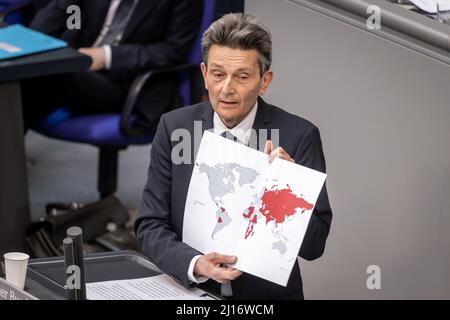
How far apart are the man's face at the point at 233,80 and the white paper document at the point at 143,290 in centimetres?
34

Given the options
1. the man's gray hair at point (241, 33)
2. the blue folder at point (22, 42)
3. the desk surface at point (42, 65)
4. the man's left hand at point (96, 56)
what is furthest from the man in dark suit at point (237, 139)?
the man's left hand at point (96, 56)

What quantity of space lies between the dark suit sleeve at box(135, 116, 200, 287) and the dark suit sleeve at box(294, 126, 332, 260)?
0.82 feet

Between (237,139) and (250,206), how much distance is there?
182mm

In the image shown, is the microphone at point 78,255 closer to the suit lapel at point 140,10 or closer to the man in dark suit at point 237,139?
the man in dark suit at point 237,139

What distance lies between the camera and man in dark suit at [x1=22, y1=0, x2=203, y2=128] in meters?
3.91

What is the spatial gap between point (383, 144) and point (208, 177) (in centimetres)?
53

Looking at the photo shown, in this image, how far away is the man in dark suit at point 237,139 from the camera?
6.58ft

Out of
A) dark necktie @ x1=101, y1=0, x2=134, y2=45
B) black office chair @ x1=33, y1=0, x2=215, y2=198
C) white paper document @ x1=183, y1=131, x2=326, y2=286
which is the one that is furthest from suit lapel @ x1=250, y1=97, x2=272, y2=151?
dark necktie @ x1=101, y1=0, x2=134, y2=45

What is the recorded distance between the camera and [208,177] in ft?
6.65

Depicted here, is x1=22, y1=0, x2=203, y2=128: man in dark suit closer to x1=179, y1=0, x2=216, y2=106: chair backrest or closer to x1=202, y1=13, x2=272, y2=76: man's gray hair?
x1=179, y1=0, x2=216, y2=106: chair backrest

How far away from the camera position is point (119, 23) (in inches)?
159

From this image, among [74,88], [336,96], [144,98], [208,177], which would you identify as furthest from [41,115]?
[208,177]
